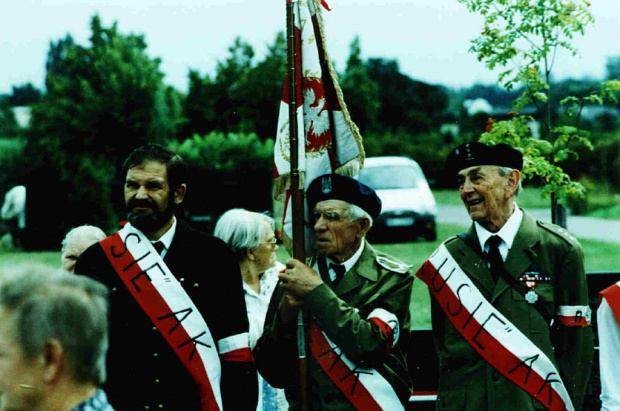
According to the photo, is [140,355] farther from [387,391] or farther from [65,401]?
[65,401]

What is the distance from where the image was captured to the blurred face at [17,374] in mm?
2002

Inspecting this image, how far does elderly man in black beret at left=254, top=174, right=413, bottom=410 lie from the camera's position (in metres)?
3.39

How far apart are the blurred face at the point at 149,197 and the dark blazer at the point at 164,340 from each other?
105 mm

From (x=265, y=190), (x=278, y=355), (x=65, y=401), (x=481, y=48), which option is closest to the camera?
(x=65, y=401)

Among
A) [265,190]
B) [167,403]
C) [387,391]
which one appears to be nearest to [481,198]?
[387,391]

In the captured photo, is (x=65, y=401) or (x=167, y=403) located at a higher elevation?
(x=65, y=401)

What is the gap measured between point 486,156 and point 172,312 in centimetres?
155

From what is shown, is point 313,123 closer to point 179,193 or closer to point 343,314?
point 179,193

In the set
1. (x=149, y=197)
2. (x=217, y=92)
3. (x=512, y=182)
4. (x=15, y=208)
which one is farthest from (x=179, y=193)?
(x=217, y=92)

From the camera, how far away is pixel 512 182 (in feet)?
12.4

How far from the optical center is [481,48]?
5.77m

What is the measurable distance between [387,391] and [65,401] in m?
1.74

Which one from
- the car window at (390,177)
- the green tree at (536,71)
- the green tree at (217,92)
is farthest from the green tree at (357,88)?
the green tree at (536,71)

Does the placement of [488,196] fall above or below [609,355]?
above
